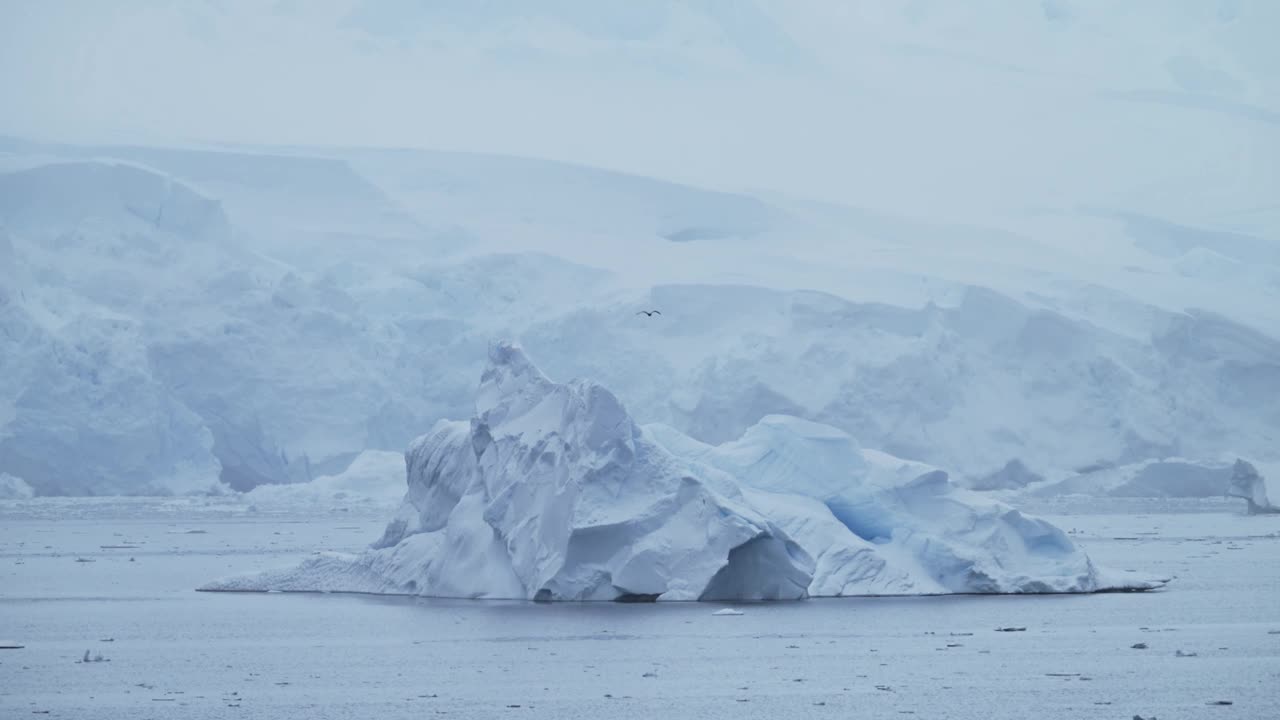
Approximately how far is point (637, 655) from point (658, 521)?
2271 mm

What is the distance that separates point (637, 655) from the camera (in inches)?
455

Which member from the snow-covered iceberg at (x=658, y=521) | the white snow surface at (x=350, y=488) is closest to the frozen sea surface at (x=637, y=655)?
the snow-covered iceberg at (x=658, y=521)

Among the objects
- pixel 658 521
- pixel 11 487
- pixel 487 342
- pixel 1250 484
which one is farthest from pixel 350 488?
pixel 658 521

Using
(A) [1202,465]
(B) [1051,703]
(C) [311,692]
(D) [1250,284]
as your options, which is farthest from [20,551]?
(D) [1250,284]

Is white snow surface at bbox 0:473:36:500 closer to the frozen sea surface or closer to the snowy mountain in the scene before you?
the snowy mountain

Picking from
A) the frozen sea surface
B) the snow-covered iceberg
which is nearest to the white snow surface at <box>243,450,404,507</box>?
the frozen sea surface

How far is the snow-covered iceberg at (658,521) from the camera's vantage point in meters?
13.8

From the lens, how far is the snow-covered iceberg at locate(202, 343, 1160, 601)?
13.8 meters

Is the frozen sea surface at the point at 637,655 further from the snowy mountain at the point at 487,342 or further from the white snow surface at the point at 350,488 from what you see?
the snowy mountain at the point at 487,342

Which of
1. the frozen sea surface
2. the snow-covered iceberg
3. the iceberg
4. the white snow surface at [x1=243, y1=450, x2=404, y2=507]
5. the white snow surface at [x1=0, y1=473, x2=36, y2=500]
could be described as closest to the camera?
the frozen sea surface

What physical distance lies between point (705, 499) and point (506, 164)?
3042 centimetres

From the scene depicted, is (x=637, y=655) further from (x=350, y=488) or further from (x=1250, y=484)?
(x=1250, y=484)

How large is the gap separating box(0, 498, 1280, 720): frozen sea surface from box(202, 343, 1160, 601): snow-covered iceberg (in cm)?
29

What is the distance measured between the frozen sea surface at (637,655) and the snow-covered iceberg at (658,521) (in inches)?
11.3
